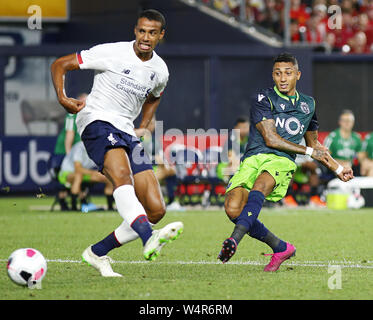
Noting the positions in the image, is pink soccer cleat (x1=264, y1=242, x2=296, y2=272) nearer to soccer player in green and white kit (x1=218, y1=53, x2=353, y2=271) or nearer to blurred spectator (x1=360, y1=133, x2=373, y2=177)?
soccer player in green and white kit (x1=218, y1=53, x2=353, y2=271)

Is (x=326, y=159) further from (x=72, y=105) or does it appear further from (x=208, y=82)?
(x=208, y=82)

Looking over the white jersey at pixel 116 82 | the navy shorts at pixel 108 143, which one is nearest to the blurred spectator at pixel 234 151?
the white jersey at pixel 116 82

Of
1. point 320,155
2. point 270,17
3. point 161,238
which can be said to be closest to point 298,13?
point 270,17

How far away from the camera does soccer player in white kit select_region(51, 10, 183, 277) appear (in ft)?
23.3

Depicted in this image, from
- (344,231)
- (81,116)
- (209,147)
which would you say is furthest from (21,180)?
(81,116)

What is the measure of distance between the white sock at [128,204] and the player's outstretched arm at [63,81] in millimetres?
730

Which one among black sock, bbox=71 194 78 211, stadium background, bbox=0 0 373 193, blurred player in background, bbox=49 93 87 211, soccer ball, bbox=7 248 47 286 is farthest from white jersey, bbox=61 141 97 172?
soccer ball, bbox=7 248 47 286

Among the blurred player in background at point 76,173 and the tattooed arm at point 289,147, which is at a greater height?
the tattooed arm at point 289,147

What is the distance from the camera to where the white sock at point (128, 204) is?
6683 mm

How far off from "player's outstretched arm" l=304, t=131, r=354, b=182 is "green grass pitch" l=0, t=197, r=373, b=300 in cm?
83

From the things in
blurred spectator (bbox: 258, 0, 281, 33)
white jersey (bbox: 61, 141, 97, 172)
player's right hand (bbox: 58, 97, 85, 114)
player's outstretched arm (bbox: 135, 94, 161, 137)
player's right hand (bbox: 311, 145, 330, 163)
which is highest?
blurred spectator (bbox: 258, 0, 281, 33)

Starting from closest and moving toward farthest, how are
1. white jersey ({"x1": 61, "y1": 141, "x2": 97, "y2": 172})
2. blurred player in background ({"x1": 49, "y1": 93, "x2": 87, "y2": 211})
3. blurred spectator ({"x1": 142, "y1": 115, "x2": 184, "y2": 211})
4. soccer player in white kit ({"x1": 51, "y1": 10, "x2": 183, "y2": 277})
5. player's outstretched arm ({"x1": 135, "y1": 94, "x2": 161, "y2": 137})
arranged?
1. soccer player in white kit ({"x1": 51, "y1": 10, "x2": 183, "y2": 277})
2. player's outstretched arm ({"x1": 135, "y1": 94, "x2": 161, "y2": 137})
3. blurred player in background ({"x1": 49, "y1": 93, "x2": 87, "y2": 211})
4. white jersey ({"x1": 61, "y1": 141, "x2": 97, "y2": 172})
5. blurred spectator ({"x1": 142, "y1": 115, "x2": 184, "y2": 211})

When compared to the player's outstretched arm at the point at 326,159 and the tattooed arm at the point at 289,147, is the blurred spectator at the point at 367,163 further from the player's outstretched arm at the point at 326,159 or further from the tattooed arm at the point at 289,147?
the tattooed arm at the point at 289,147

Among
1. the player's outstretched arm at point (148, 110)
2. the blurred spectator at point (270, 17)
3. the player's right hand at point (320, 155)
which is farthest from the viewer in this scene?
the blurred spectator at point (270, 17)
